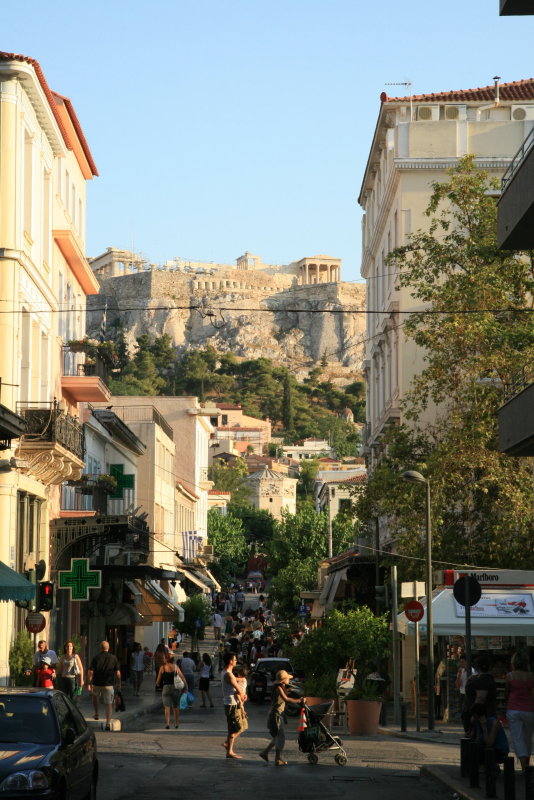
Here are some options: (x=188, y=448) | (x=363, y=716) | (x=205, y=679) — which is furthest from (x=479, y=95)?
(x=188, y=448)

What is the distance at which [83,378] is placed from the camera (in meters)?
34.8

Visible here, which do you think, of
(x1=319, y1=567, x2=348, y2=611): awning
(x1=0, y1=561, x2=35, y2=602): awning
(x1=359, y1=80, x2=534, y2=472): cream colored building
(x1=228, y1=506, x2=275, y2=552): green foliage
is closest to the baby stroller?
(x1=0, y1=561, x2=35, y2=602): awning

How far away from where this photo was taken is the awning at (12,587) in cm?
2378

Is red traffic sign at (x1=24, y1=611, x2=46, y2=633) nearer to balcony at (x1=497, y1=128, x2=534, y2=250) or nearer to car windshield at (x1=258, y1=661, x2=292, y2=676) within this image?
car windshield at (x1=258, y1=661, x2=292, y2=676)

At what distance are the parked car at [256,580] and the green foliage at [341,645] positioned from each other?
97.0 m

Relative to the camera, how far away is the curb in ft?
47.1

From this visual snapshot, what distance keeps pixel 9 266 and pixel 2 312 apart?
100 centimetres

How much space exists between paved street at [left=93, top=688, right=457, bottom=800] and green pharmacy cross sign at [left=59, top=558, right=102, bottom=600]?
8497 mm

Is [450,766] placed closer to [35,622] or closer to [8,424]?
[8,424]

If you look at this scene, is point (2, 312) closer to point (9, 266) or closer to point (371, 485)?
point (9, 266)

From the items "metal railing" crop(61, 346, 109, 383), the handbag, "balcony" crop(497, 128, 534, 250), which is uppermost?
"metal railing" crop(61, 346, 109, 383)

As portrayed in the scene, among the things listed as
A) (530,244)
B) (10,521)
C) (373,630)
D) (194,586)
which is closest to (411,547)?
(373,630)

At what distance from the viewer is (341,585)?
4569 cm

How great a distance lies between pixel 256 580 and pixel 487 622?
347 feet
